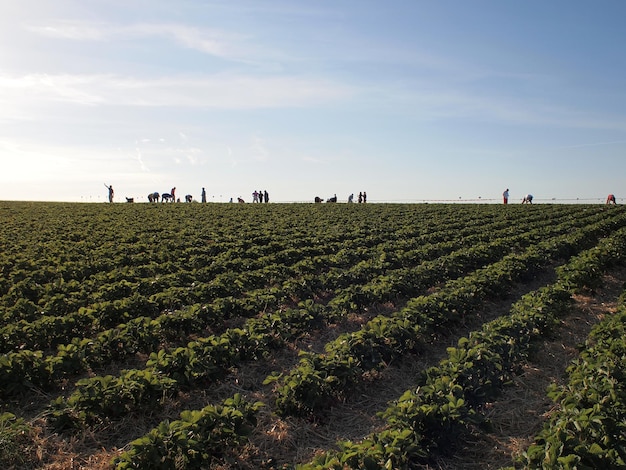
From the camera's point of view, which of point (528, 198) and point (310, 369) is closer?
point (310, 369)

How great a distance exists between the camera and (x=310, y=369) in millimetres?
6117

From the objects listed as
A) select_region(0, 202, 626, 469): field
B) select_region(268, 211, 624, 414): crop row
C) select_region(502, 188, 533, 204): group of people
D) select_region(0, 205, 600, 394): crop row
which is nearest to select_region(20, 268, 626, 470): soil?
select_region(0, 202, 626, 469): field

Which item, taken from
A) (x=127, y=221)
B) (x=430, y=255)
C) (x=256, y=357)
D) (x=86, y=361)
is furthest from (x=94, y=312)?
(x=127, y=221)

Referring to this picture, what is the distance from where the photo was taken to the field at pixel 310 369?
4.93 metres

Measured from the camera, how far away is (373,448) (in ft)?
14.8

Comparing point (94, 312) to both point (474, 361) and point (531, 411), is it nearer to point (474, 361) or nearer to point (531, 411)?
point (474, 361)

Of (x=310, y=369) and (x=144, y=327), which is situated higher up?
(x=144, y=327)

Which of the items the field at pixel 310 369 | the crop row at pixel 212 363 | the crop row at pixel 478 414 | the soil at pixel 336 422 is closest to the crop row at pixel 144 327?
the field at pixel 310 369

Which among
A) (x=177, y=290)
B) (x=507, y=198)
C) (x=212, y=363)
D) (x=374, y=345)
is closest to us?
(x=212, y=363)

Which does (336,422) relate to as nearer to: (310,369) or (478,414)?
(310,369)

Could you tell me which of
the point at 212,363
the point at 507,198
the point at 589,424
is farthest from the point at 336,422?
the point at 507,198

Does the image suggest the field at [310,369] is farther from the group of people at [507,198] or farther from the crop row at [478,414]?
the group of people at [507,198]

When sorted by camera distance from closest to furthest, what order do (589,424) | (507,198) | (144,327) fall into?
1. (589,424)
2. (144,327)
3. (507,198)

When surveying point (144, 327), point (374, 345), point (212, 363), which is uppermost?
point (144, 327)
